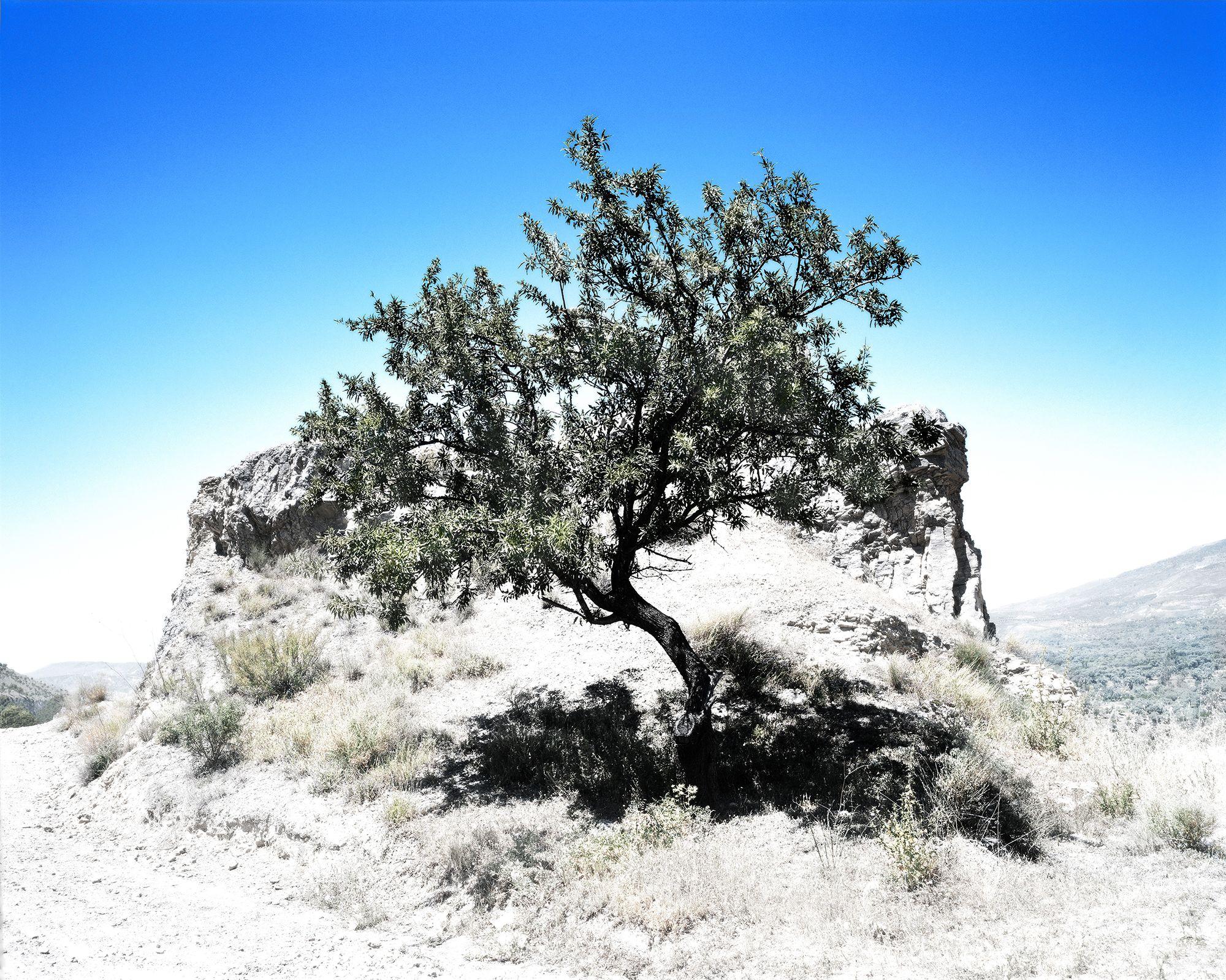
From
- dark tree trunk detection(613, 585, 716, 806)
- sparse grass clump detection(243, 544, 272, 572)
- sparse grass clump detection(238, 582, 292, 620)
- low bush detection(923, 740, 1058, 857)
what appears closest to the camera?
low bush detection(923, 740, 1058, 857)

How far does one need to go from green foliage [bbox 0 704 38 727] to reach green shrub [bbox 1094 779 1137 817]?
24.6 meters

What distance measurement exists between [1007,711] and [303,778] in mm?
11081

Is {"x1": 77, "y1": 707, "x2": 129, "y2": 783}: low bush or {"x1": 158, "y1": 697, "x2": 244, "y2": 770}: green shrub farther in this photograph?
{"x1": 77, "y1": 707, "x2": 129, "y2": 783}: low bush

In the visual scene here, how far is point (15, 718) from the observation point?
65.6ft

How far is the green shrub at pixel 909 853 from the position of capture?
654 centimetres

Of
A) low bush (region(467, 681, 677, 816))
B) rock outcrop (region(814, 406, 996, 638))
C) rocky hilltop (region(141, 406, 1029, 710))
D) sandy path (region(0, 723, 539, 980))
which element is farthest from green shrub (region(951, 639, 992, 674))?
sandy path (region(0, 723, 539, 980))

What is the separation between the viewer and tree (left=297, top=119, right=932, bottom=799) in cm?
796

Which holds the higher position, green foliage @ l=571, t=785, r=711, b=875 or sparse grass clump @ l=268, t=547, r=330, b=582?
sparse grass clump @ l=268, t=547, r=330, b=582

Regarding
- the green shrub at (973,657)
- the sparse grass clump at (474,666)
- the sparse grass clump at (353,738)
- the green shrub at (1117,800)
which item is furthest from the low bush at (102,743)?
the green shrub at (973,657)

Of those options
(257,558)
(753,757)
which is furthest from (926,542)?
(257,558)

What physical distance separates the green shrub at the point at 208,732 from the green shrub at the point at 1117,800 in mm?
12337

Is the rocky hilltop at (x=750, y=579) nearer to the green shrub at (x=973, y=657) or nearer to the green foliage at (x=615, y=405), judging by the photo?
the green shrub at (x=973, y=657)

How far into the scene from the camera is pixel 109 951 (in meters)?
5.76

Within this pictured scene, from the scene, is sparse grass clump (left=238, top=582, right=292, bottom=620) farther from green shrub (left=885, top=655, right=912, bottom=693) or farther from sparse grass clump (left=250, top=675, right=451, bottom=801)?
green shrub (left=885, top=655, right=912, bottom=693)
